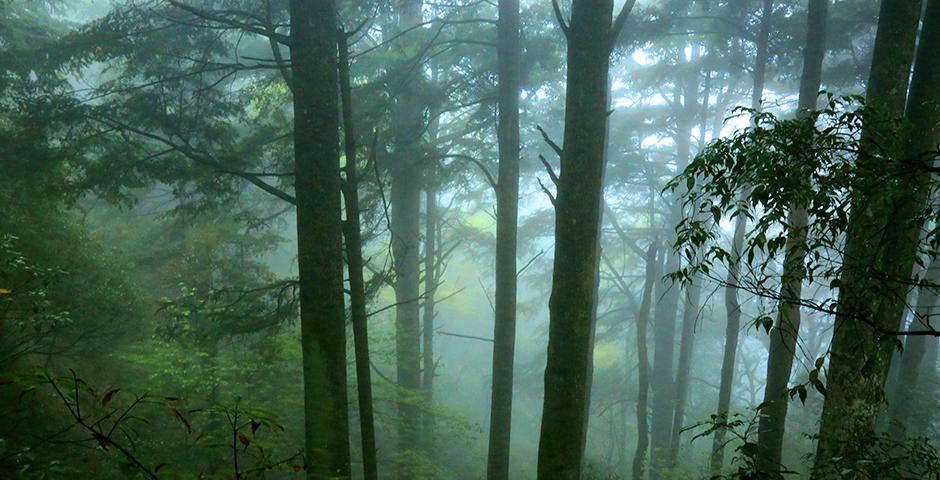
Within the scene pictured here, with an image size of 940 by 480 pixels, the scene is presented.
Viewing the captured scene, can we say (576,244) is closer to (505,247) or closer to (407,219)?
(505,247)

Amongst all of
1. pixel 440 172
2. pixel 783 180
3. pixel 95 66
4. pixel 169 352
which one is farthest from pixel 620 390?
pixel 95 66

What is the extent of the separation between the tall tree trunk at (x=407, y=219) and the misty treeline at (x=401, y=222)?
0.08 metres

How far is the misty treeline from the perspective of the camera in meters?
3.56

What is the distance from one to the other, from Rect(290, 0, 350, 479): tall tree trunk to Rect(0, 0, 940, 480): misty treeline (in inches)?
→ 0.9

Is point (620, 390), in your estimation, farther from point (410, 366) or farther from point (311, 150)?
point (311, 150)

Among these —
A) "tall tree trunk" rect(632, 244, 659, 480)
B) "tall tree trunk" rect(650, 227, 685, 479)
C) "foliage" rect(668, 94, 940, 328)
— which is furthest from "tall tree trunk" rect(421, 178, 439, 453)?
"foliage" rect(668, 94, 940, 328)

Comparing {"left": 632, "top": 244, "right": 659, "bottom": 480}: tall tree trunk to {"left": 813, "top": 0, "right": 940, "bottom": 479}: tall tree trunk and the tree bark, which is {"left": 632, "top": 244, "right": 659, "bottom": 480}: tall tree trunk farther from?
the tree bark

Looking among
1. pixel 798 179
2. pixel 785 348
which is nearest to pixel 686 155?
pixel 785 348

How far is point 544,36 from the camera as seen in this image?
12164 mm

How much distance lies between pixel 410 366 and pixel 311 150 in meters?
9.88

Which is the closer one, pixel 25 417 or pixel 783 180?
pixel 783 180

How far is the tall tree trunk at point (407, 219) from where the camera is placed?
486 inches

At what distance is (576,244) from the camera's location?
237 inches

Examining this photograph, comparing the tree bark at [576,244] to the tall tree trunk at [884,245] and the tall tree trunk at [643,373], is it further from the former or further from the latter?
the tall tree trunk at [643,373]
